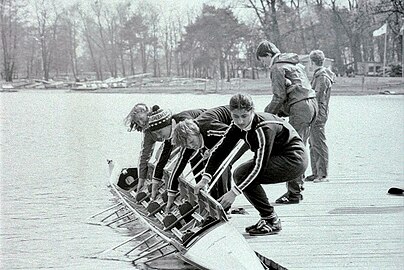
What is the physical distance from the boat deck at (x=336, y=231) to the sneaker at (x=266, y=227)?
0.13 ft

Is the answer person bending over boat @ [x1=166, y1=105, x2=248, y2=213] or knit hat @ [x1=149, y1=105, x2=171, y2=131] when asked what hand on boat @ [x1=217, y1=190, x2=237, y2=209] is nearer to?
person bending over boat @ [x1=166, y1=105, x2=248, y2=213]

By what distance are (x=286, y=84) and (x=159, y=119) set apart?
48.2 inches

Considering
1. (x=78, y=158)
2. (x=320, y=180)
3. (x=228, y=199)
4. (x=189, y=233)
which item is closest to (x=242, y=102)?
(x=228, y=199)

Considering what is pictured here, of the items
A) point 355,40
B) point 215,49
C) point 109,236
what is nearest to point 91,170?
point 215,49

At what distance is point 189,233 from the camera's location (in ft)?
13.8

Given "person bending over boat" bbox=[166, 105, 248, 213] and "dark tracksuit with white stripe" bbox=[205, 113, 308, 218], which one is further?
"person bending over boat" bbox=[166, 105, 248, 213]

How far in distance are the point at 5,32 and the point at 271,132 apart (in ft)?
36.4

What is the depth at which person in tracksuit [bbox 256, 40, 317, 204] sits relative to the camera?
5.95m

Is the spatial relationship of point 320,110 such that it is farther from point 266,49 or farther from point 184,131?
point 184,131

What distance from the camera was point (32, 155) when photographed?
1316 centimetres

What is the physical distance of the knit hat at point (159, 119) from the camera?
525cm

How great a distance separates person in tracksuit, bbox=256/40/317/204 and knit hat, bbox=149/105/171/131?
1.00m

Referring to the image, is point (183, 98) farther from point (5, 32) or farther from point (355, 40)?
point (355, 40)

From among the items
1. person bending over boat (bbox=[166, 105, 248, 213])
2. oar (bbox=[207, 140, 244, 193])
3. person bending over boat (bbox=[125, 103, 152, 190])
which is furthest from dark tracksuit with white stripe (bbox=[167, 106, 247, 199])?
person bending over boat (bbox=[125, 103, 152, 190])
